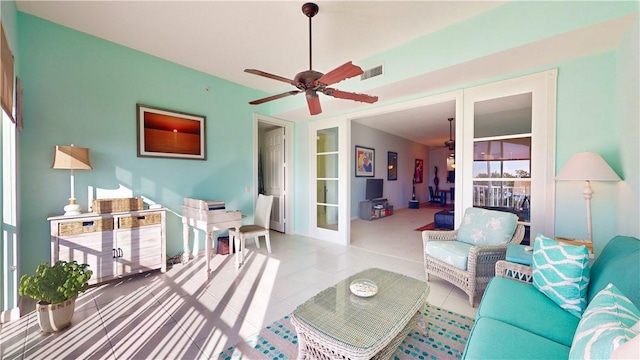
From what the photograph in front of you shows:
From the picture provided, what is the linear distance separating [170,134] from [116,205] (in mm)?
1194

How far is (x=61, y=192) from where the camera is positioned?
268 centimetres

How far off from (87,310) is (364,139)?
6341 millimetres

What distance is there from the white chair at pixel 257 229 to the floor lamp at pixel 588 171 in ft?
11.3

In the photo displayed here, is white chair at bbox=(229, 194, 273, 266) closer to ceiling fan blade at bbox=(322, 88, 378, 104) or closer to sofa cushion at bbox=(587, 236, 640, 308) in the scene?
ceiling fan blade at bbox=(322, 88, 378, 104)

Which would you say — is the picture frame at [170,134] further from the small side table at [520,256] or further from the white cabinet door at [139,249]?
the small side table at [520,256]

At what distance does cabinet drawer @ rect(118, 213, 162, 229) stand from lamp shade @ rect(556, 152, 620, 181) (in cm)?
421

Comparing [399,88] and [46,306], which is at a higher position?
[399,88]

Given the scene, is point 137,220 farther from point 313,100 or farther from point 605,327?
point 605,327

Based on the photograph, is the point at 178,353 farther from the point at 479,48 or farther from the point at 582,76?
the point at 582,76

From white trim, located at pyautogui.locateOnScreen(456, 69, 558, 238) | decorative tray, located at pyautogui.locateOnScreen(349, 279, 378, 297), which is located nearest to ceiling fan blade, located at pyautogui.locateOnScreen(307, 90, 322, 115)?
decorative tray, located at pyautogui.locateOnScreen(349, 279, 378, 297)

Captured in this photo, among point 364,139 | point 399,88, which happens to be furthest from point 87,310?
point 364,139

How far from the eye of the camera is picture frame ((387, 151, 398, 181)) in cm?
815

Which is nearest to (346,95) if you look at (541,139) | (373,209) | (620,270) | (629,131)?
(620,270)

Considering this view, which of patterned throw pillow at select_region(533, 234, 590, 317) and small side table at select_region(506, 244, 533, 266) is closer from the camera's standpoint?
patterned throw pillow at select_region(533, 234, 590, 317)
